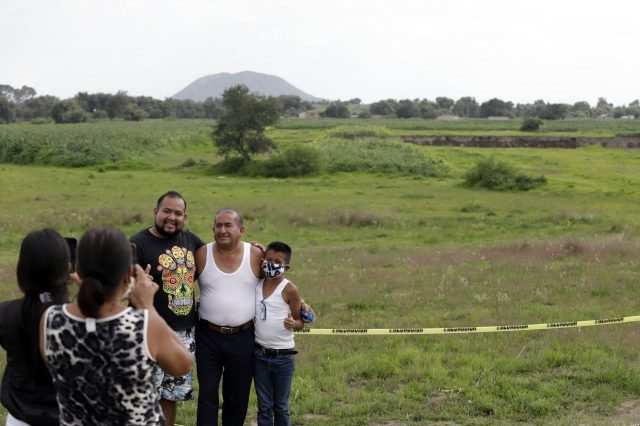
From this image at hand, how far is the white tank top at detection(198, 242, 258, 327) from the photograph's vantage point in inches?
211

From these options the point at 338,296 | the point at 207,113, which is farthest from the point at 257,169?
the point at 207,113

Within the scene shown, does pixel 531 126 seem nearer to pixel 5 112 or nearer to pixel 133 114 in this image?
pixel 133 114

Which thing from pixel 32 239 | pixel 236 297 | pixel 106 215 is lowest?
pixel 106 215

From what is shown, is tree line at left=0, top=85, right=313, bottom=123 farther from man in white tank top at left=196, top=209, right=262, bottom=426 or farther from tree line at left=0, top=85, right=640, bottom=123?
man in white tank top at left=196, top=209, right=262, bottom=426

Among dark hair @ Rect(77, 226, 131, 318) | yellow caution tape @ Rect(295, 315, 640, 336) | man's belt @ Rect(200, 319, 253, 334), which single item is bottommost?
yellow caution tape @ Rect(295, 315, 640, 336)

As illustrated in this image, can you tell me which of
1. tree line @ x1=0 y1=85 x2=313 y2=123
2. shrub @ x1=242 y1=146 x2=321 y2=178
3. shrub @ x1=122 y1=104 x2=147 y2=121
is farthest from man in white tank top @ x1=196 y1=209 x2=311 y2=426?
shrub @ x1=122 y1=104 x2=147 y2=121

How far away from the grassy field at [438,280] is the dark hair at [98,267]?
3.57 metres

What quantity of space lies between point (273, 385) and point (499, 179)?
33.1m

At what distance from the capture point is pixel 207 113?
164 metres

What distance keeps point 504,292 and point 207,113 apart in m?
156

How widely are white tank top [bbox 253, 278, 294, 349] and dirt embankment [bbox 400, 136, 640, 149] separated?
67943 mm

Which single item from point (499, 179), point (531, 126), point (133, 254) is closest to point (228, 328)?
point (133, 254)

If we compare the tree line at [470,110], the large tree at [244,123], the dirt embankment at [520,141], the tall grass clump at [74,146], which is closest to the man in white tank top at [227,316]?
the large tree at [244,123]

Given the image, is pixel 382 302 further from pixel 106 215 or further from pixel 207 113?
pixel 207 113
